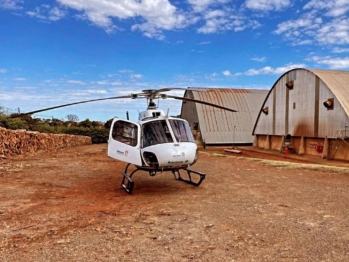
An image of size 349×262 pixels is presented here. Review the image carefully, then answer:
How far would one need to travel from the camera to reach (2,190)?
26.0ft

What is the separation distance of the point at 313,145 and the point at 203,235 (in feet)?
59.8

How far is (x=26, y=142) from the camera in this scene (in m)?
18.0

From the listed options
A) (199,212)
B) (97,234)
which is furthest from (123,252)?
(199,212)

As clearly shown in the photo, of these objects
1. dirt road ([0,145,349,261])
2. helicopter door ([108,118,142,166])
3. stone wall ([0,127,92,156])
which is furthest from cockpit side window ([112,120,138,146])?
stone wall ([0,127,92,156])

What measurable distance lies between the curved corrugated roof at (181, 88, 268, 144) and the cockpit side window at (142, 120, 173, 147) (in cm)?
2227

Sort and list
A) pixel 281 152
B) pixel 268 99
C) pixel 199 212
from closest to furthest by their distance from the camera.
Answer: pixel 199 212 < pixel 281 152 < pixel 268 99

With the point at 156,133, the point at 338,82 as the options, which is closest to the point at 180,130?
the point at 156,133

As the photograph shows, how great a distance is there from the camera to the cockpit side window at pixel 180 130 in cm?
753

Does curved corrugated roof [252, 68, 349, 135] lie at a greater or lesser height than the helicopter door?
greater

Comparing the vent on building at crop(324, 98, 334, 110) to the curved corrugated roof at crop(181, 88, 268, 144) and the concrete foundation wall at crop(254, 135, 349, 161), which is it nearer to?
the concrete foundation wall at crop(254, 135, 349, 161)

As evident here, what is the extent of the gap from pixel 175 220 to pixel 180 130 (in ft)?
9.05

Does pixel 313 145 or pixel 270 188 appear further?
pixel 313 145

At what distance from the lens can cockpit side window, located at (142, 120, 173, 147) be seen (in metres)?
7.36

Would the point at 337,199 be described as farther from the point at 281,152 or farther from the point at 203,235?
the point at 281,152
